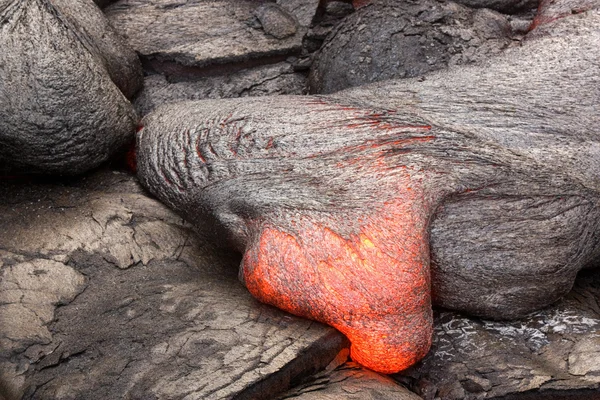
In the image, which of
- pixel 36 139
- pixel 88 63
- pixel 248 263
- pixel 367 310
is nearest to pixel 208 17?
pixel 88 63

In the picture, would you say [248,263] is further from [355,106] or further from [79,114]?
[79,114]

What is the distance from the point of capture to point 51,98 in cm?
293

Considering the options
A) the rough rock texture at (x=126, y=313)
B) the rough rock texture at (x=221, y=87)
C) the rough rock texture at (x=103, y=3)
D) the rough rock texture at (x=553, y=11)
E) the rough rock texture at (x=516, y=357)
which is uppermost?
the rough rock texture at (x=103, y=3)

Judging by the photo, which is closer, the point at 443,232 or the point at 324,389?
the point at 324,389

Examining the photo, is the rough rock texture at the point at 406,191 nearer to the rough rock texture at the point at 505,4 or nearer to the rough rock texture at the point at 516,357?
the rough rock texture at the point at 516,357

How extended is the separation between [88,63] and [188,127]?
510mm

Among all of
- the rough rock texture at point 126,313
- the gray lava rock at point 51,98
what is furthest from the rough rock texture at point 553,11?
the gray lava rock at point 51,98

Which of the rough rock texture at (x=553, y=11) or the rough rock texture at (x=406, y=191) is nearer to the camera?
the rough rock texture at (x=406, y=191)

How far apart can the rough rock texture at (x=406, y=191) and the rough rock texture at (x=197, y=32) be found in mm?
867

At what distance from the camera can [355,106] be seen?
2938 mm

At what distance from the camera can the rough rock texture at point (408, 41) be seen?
3.28 meters

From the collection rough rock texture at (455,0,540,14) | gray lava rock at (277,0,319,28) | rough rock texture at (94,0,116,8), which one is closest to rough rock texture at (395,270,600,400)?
rough rock texture at (455,0,540,14)

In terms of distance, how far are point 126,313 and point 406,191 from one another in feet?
3.58

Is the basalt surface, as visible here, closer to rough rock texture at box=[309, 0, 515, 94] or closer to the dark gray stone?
rough rock texture at box=[309, 0, 515, 94]
